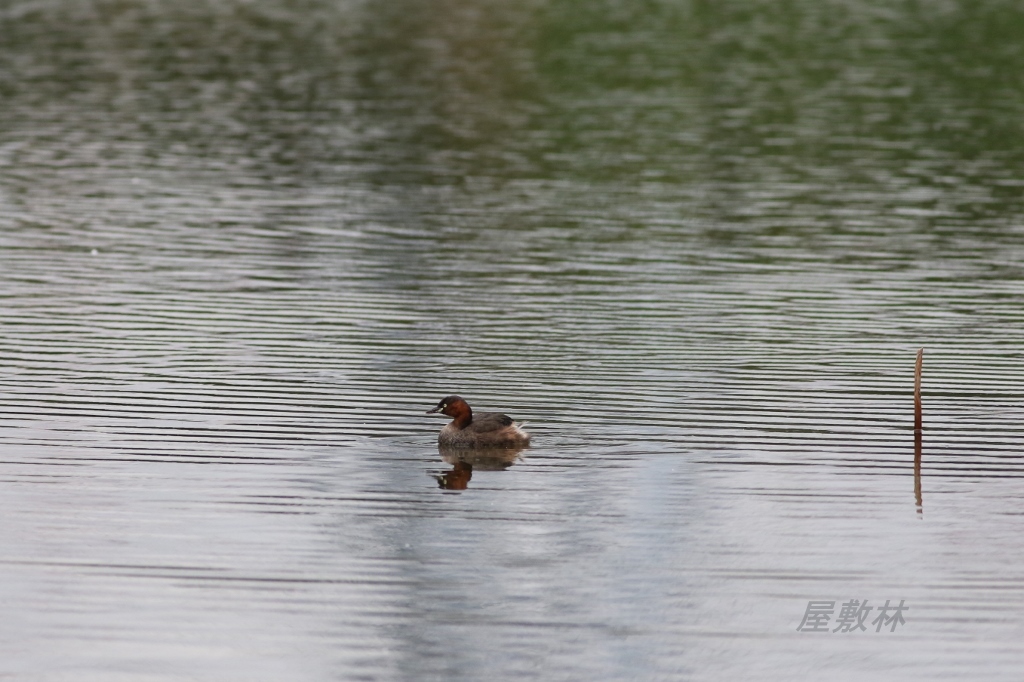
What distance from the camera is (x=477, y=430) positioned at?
65.6ft

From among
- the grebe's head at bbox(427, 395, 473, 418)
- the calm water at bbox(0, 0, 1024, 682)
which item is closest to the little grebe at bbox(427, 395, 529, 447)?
the grebe's head at bbox(427, 395, 473, 418)

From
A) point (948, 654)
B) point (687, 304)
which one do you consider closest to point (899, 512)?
point (948, 654)

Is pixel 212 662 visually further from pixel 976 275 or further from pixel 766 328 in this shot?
pixel 976 275

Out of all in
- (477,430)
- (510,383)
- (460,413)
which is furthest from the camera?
(510,383)

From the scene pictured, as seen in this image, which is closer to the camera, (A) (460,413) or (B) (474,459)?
(B) (474,459)

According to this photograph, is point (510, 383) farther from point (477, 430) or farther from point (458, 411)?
point (477, 430)

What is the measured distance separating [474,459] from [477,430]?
0.34 metres

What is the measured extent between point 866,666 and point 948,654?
0.66m

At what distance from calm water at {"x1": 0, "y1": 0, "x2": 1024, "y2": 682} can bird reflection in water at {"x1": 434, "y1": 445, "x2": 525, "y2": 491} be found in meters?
0.09

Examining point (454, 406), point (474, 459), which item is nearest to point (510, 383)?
point (454, 406)

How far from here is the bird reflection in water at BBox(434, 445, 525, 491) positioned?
19.8 meters

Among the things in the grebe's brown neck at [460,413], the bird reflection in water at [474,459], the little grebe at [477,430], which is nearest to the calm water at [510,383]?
the bird reflection in water at [474,459]

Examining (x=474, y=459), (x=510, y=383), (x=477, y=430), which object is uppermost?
(x=477, y=430)

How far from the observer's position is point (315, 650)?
48.1ft
